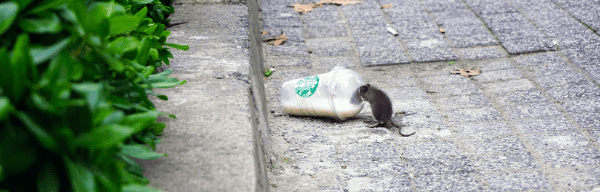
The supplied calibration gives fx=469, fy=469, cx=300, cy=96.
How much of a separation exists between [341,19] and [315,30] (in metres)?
0.39

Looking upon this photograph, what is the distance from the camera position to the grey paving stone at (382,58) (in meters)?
3.53

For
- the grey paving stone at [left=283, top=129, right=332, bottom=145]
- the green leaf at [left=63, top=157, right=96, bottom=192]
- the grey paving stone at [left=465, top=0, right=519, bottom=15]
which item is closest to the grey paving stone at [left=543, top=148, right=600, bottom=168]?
the grey paving stone at [left=283, top=129, right=332, bottom=145]

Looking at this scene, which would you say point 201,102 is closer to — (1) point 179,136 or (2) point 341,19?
(1) point 179,136

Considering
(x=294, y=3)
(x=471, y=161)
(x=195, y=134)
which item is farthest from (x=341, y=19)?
(x=195, y=134)

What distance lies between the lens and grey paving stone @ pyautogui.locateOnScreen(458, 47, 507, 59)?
11.6ft

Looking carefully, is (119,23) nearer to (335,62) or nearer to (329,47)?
(335,62)

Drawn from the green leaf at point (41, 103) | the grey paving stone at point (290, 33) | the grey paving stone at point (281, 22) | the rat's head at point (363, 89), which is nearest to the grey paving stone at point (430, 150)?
the rat's head at point (363, 89)

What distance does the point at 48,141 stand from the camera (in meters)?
0.91

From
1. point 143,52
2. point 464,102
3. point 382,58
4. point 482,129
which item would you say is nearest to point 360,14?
point 382,58

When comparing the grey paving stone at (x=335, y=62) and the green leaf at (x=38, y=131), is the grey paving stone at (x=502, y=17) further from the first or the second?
the green leaf at (x=38, y=131)

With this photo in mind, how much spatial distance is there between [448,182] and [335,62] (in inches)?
66.2

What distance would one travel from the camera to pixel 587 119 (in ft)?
8.39

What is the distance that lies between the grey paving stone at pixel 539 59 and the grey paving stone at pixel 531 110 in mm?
682

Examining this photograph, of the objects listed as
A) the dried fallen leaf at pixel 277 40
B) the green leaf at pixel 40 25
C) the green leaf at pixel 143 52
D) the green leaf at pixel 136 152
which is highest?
the green leaf at pixel 40 25
